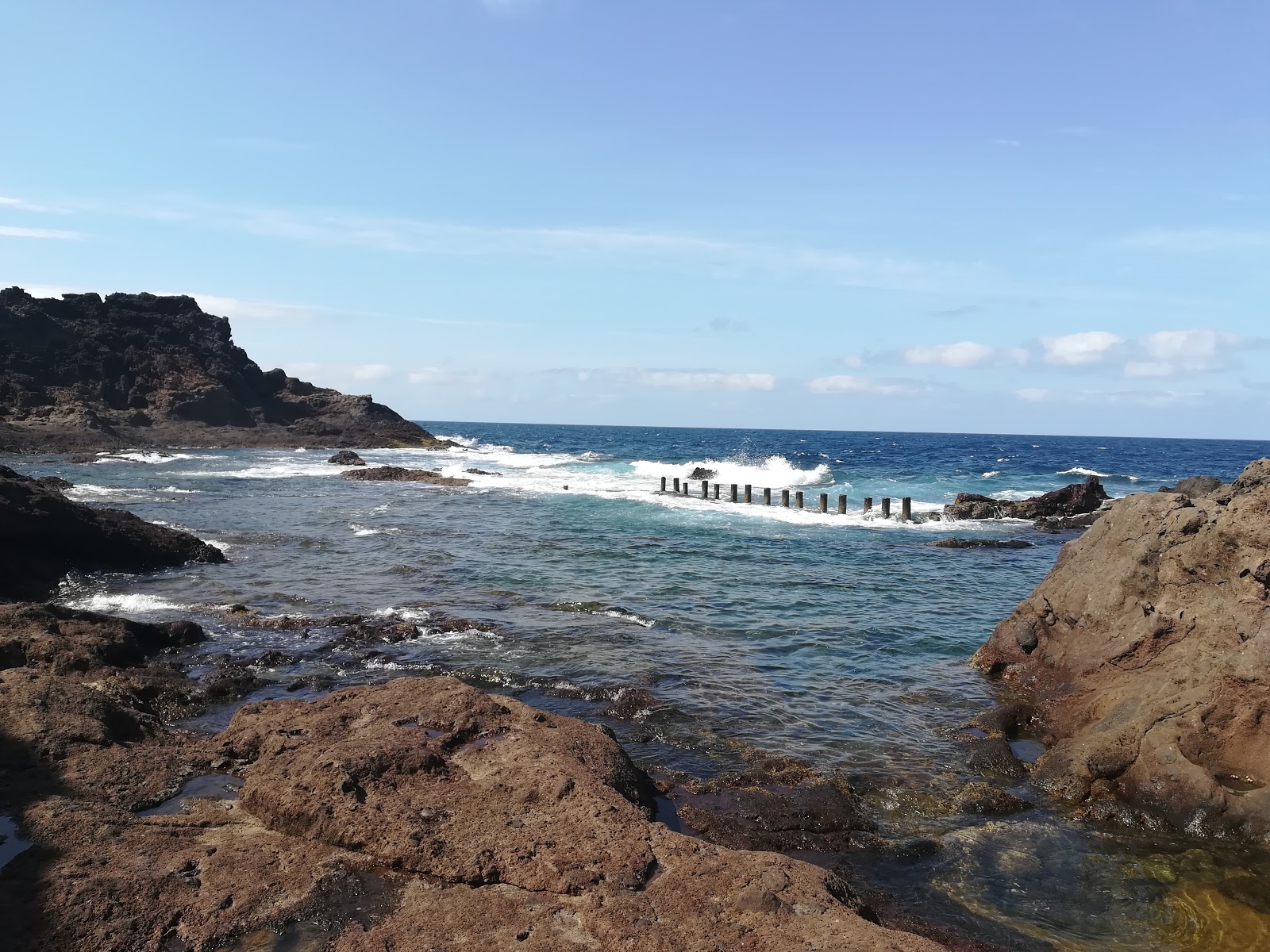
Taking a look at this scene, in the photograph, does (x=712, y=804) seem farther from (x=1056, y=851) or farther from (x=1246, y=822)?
(x=1246, y=822)

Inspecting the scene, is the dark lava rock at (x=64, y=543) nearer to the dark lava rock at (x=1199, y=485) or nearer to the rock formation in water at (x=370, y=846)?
the rock formation in water at (x=370, y=846)

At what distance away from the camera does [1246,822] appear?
7203 millimetres

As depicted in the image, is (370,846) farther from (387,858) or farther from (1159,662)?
(1159,662)

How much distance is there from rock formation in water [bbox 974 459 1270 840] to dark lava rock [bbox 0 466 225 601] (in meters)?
16.6

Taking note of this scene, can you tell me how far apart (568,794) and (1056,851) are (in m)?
4.52

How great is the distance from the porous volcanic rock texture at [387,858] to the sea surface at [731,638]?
2.00 metres

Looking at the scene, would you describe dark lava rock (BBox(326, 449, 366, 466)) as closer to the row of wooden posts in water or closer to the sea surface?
the sea surface

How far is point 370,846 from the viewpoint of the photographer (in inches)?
215

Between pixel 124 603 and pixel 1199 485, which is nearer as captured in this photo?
pixel 124 603

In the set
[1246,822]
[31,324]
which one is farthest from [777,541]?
[31,324]

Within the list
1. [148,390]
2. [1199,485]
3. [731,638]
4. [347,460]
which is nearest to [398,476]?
[347,460]

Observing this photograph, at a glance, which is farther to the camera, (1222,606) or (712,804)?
(1222,606)

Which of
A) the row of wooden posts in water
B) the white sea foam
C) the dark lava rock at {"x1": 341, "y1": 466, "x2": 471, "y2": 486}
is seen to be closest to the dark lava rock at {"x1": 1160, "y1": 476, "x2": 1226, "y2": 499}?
the row of wooden posts in water

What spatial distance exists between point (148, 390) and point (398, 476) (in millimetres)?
42805
